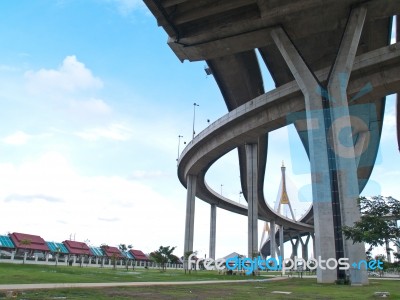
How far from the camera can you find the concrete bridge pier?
1093 inches

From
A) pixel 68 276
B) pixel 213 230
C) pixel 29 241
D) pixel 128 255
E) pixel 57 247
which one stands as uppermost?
pixel 213 230

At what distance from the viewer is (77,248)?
264 feet

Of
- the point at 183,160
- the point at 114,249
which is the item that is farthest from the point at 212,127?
the point at 114,249

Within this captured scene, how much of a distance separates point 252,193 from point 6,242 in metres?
44.0

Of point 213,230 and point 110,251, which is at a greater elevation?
point 213,230

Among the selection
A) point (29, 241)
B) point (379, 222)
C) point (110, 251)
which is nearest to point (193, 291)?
point (379, 222)

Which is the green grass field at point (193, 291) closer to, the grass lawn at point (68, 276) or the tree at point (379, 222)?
the grass lawn at point (68, 276)

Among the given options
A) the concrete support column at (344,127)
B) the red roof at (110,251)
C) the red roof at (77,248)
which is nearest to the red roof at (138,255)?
the red roof at (110,251)

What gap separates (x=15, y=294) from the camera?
42.5 feet

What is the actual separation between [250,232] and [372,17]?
3317 centimetres

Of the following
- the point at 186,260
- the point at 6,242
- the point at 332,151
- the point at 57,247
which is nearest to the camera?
the point at 332,151

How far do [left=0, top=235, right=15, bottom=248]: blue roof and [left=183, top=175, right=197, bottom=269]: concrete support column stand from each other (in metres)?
30.5

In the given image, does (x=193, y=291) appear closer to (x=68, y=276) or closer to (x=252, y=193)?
(x=68, y=276)

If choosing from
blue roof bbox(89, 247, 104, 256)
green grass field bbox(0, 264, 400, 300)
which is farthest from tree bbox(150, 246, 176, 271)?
green grass field bbox(0, 264, 400, 300)
